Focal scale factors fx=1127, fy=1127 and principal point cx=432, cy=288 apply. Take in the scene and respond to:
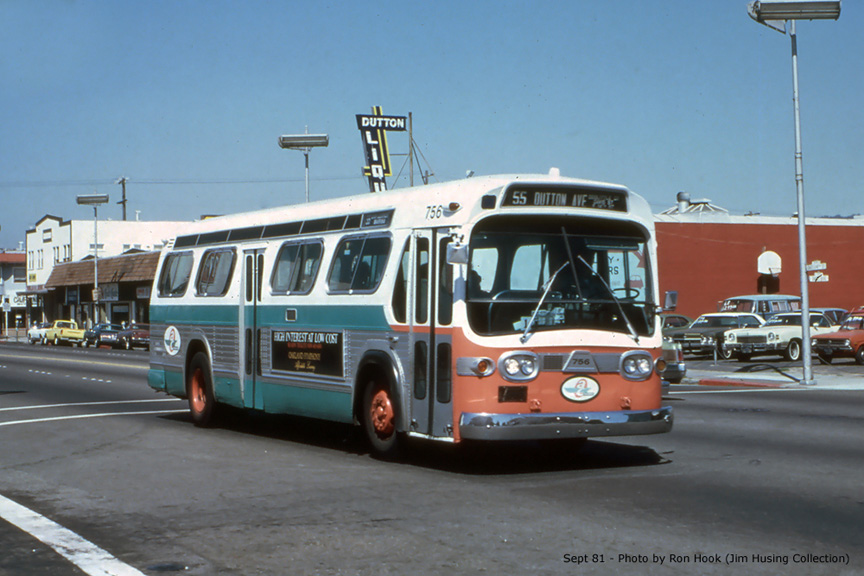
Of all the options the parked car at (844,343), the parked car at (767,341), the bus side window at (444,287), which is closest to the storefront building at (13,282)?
the parked car at (767,341)

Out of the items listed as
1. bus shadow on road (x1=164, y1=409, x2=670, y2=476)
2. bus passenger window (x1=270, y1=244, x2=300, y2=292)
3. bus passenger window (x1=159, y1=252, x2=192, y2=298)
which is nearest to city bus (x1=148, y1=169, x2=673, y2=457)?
bus shadow on road (x1=164, y1=409, x2=670, y2=476)

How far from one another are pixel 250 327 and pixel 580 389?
536cm

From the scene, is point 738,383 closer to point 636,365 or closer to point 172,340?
point 172,340

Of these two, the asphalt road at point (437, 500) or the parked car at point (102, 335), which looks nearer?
the asphalt road at point (437, 500)

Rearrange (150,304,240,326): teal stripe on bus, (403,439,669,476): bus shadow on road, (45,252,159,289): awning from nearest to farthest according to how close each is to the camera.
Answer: (403,439,669,476): bus shadow on road < (150,304,240,326): teal stripe on bus < (45,252,159,289): awning

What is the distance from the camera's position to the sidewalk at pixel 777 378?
80.4 feet

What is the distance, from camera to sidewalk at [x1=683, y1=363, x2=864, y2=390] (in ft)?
80.4

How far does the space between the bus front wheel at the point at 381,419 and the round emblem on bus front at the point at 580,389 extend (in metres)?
1.82

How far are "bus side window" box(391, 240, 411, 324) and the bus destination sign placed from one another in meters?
1.31

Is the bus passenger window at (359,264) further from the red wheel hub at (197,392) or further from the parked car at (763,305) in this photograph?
the parked car at (763,305)

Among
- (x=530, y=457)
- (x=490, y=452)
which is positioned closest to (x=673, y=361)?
(x=490, y=452)

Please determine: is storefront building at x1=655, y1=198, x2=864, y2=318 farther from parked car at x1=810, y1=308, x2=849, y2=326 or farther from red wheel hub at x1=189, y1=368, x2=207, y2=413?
red wheel hub at x1=189, y1=368, x2=207, y2=413

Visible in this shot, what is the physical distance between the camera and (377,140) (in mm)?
44969

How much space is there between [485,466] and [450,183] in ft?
9.47
